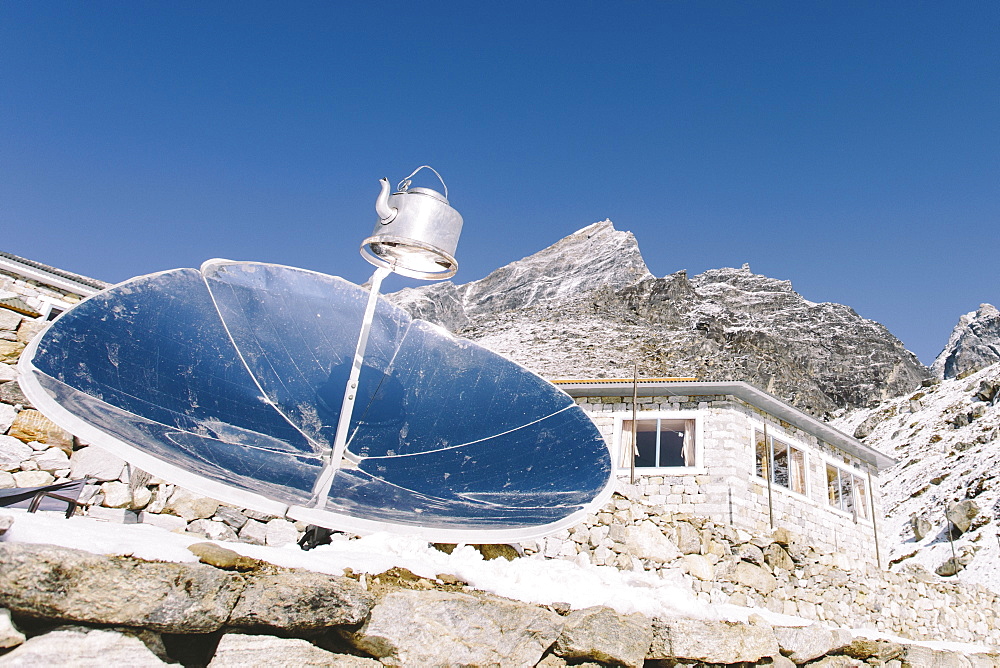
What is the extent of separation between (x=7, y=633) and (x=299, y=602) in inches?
39.0

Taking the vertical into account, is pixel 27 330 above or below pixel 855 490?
below

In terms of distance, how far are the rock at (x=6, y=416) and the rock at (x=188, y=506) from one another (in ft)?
5.41

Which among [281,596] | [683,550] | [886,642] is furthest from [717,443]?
[281,596]

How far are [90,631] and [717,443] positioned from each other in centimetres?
1182

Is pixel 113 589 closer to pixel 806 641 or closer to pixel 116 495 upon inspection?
pixel 116 495

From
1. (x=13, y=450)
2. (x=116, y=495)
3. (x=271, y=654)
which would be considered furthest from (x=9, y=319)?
(x=271, y=654)

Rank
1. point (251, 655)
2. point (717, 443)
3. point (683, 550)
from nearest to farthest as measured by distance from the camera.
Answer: point (251, 655) < point (683, 550) < point (717, 443)

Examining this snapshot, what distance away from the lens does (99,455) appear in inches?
239

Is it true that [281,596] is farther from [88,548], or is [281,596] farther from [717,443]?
[717,443]

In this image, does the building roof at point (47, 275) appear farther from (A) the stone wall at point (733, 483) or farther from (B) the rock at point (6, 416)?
(A) the stone wall at point (733, 483)

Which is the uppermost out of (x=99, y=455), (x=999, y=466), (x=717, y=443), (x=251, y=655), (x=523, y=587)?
(x=999, y=466)

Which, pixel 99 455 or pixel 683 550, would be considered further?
pixel 683 550

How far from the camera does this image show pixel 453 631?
123 inches

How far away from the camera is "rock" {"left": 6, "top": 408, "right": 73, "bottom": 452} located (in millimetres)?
6000
